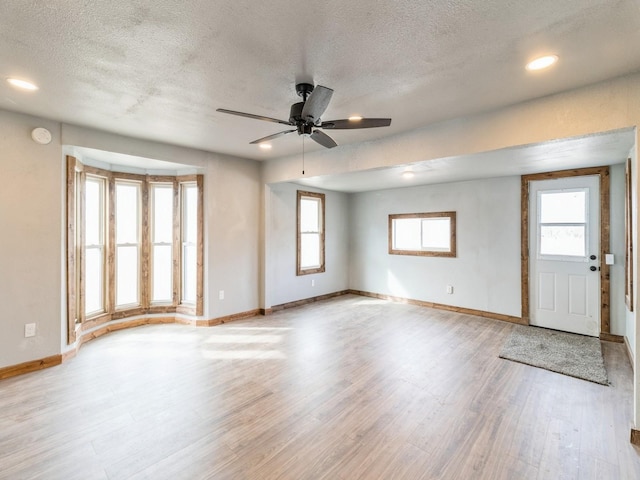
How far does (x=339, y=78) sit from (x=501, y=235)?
4.16 m

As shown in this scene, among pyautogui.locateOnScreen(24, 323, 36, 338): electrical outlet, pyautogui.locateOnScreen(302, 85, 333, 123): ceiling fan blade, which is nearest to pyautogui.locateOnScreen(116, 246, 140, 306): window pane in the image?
pyautogui.locateOnScreen(24, 323, 36, 338): electrical outlet

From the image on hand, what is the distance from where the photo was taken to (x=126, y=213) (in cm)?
492

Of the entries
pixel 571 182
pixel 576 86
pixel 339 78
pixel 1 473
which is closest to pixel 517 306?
pixel 571 182

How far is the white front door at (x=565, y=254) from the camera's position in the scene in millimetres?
4457

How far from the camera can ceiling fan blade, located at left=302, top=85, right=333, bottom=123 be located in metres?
2.17

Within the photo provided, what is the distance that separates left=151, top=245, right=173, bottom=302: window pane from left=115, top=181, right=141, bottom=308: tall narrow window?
9.5 inches

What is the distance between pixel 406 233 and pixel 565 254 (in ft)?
8.66

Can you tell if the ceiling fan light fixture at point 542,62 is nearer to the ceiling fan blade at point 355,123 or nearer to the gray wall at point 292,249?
the ceiling fan blade at point 355,123

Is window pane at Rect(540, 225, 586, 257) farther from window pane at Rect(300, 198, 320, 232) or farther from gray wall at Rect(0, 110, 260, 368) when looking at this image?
gray wall at Rect(0, 110, 260, 368)

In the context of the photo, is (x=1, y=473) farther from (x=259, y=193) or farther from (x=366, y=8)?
(x=259, y=193)

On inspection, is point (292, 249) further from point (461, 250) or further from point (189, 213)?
point (461, 250)

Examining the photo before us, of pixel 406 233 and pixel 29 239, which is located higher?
pixel 406 233

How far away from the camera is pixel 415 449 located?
2143 mm

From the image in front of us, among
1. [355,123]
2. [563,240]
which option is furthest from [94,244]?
[563,240]
